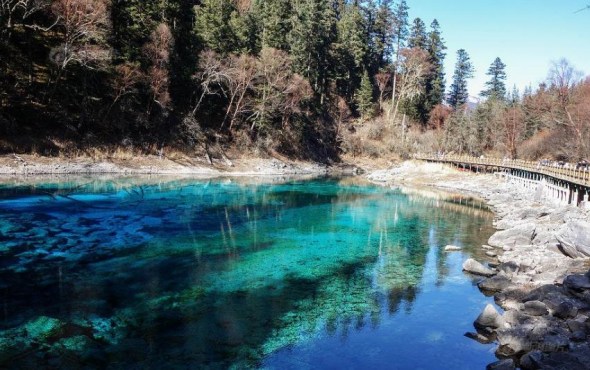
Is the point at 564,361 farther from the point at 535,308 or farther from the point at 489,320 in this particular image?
the point at 535,308

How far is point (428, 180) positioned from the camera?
5331 cm

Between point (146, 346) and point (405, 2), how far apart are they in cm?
9368

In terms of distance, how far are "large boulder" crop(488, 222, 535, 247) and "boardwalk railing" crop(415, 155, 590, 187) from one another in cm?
725

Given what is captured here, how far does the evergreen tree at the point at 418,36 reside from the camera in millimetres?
86750

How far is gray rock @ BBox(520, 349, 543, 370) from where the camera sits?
8.74 metres

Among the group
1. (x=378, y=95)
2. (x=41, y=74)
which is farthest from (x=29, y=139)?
(x=378, y=95)

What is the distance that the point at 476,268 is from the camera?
1605 centimetres

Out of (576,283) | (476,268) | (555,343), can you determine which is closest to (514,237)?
(476,268)

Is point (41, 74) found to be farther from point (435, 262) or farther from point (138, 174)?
point (435, 262)

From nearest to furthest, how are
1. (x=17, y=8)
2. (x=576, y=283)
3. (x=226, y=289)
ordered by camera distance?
(x=576, y=283)
(x=226, y=289)
(x=17, y=8)

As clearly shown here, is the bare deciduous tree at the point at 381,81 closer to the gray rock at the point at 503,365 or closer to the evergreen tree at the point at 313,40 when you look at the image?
the evergreen tree at the point at 313,40

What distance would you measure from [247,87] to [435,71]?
161 ft

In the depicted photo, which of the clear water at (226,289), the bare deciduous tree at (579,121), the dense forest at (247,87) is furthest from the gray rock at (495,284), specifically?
the bare deciduous tree at (579,121)

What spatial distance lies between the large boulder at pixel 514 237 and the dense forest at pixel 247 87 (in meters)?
35.4
